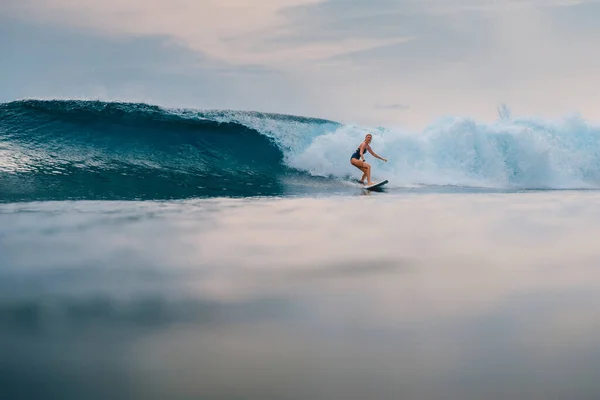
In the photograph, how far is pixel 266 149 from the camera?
59.5ft

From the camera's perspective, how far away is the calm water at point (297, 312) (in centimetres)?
233

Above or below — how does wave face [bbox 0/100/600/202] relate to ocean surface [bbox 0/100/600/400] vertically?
above

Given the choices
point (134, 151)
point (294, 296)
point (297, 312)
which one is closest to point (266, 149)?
point (134, 151)

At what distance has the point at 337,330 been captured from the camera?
9.76 feet

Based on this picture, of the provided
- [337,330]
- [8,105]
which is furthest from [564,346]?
[8,105]

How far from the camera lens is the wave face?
1457 cm

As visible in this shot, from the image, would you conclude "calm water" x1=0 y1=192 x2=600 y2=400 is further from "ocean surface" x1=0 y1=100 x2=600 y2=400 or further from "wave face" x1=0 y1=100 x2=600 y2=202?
"wave face" x1=0 y1=100 x2=600 y2=202

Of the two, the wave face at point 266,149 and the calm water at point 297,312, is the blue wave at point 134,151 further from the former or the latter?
the calm water at point 297,312

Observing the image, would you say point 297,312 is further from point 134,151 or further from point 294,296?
point 134,151

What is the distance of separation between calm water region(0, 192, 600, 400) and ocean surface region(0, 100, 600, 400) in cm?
1

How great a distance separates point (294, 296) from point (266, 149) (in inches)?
577

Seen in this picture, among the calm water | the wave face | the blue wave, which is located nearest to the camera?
the calm water

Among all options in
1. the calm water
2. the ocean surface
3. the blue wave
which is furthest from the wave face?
the calm water

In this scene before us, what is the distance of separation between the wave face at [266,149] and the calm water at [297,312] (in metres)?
7.45
